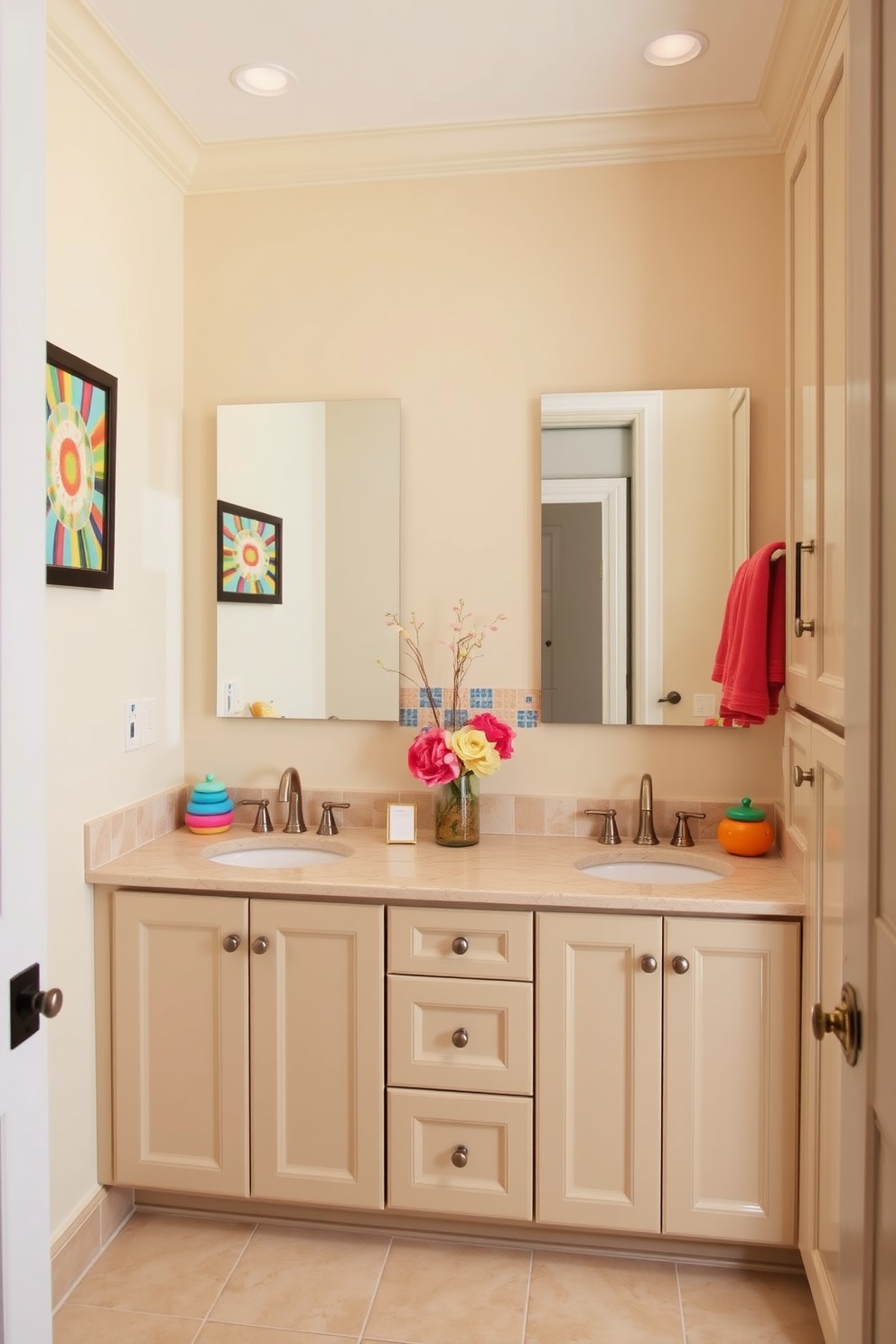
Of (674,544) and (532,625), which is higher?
(674,544)

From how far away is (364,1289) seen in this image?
6.76 feet

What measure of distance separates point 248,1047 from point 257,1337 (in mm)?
542

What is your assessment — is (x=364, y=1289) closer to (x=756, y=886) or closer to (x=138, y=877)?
(x=138, y=877)

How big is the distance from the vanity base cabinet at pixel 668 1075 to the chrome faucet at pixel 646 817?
422 mm

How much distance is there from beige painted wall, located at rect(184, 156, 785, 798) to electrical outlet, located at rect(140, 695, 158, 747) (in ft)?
0.65

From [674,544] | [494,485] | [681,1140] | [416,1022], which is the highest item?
[494,485]

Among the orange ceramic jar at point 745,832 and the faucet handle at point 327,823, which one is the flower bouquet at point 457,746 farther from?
the orange ceramic jar at point 745,832

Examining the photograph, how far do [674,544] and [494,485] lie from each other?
19.3 inches

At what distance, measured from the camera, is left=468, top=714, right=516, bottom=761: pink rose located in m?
2.41

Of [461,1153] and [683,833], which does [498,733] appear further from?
A: [461,1153]

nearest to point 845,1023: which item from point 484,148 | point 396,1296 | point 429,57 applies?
point 396,1296

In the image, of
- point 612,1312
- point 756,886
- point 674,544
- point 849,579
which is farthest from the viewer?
point 674,544

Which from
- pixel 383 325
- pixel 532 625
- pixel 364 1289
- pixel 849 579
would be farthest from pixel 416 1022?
pixel 383 325

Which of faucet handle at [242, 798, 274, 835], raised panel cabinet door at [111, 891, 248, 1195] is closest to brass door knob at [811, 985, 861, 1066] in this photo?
raised panel cabinet door at [111, 891, 248, 1195]
